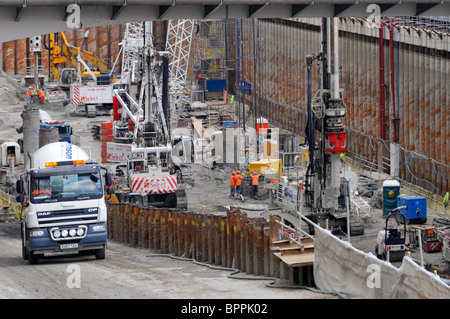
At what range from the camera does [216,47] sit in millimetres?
83375

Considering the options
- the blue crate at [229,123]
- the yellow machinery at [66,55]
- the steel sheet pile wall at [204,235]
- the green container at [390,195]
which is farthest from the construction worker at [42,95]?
the green container at [390,195]

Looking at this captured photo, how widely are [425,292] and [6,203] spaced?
28116mm

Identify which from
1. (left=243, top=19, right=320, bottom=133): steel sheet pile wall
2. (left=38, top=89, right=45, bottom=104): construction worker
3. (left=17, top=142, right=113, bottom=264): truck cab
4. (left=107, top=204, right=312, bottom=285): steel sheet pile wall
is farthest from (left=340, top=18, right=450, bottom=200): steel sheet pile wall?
(left=38, top=89, right=45, bottom=104): construction worker

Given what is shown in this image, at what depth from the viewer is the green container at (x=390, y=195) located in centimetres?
4125

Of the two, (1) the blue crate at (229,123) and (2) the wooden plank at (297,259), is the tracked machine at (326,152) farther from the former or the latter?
(1) the blue crate at (229,123)

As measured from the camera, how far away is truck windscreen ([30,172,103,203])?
27922 millimetres

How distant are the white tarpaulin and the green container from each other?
18.3m

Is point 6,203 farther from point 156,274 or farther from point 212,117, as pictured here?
point 212,117

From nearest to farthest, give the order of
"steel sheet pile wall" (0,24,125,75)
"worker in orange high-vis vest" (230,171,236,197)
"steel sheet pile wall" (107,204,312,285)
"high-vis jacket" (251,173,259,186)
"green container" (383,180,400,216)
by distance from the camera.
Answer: "steel sheet pile wall" (107,204,312,285) → "green container" (383,180,400,216) → "high-vis jacket" (251,173,259,186) → "worker in orange high-vis vest" (230,171,236,197) → "steel sheet pile wall" (0,24,125,75)

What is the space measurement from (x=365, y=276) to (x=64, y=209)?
33.1 feet
